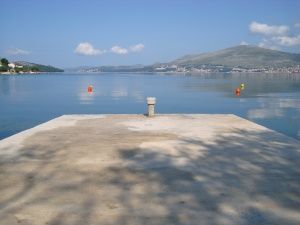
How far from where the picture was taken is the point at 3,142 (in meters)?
11.8

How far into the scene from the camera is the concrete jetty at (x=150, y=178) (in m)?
5.97

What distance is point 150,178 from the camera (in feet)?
25.6

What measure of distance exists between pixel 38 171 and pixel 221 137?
6.43 m

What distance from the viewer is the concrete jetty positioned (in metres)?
5.97

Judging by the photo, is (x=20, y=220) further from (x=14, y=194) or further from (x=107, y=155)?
(x=107, y=155)

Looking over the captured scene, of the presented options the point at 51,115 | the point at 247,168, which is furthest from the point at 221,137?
the point at 51,115

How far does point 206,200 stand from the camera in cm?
654

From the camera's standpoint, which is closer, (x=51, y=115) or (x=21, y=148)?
(x=21, y=148)

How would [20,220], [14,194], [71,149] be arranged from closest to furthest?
1. [20,220]
2. [14,194]
3. [71,149]

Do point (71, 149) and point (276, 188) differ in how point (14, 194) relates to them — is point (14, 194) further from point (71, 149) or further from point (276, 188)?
point (276, 188)

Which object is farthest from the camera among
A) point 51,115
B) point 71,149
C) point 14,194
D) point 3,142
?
point 51,115

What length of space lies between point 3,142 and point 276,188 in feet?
28.2

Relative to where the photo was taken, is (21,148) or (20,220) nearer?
(20,220)

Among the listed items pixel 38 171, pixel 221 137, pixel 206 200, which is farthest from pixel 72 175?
pixel 221 137
